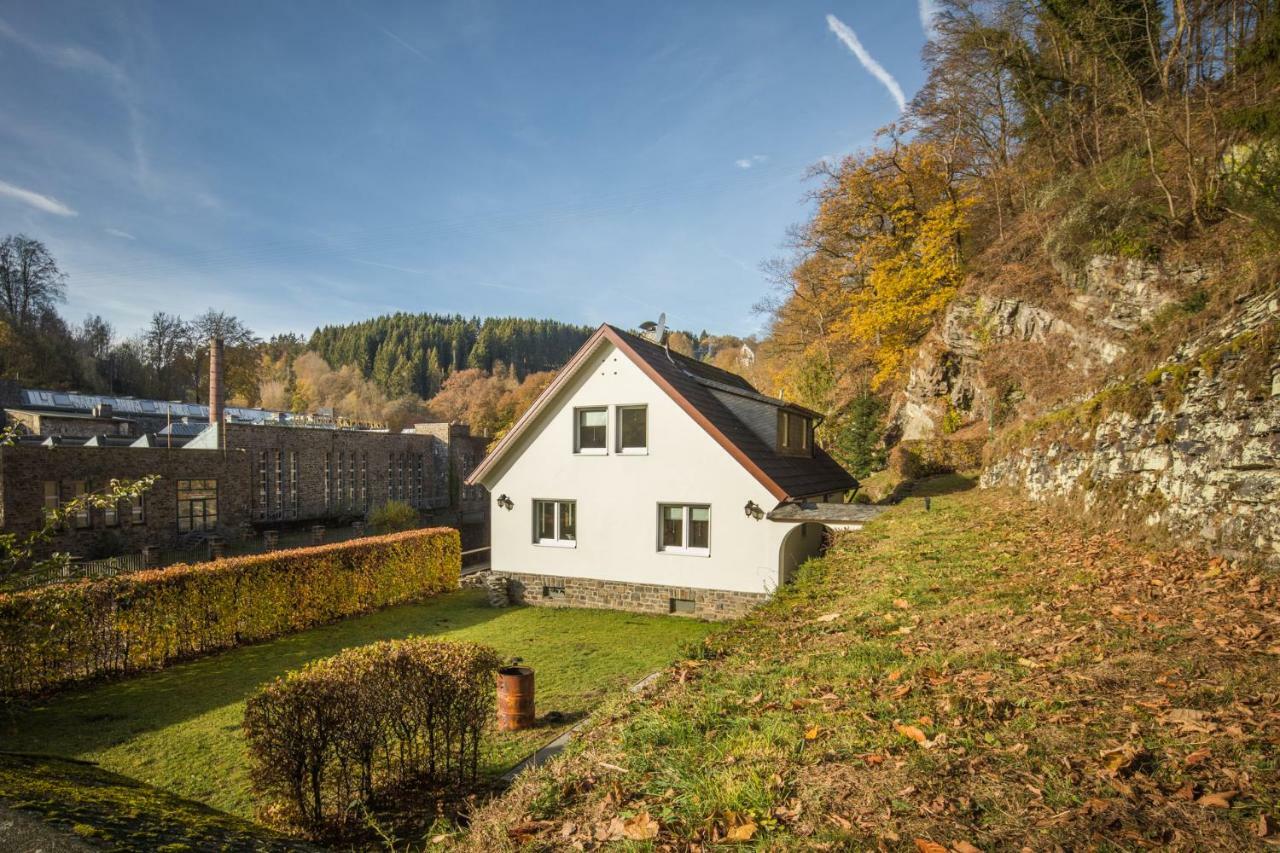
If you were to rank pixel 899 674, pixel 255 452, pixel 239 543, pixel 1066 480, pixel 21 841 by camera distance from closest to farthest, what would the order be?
pixel 21 841 < pixel 899 674 < pixel 1066 480 < pixel 239 543 < pixel 255 452

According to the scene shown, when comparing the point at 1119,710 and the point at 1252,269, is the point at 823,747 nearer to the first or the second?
the point at 1119,710

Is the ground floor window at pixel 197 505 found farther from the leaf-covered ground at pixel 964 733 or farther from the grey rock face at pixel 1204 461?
the grey rock face at pixel 1204 461

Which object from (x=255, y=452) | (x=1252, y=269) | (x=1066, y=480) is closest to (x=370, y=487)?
(x=255, y=452)

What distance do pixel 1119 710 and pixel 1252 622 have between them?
2.46 meters

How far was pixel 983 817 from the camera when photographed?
10.1 feet

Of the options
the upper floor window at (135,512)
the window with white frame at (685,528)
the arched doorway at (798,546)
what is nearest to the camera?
the arched doorway at (798,546)

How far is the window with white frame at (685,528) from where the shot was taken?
15914 mm

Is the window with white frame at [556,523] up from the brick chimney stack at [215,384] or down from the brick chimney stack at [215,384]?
down

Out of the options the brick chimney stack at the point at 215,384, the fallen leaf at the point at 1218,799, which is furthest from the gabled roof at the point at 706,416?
the brick chimney stack at the point at 215,384

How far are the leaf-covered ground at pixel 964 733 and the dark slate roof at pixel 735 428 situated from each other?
8.50 metres

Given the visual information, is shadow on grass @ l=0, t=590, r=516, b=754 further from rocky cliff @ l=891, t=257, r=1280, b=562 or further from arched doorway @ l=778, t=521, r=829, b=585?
rocky cliff @ l=891, t=257, r=1280, b=562

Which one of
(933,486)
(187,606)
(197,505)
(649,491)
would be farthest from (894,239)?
(197,505)

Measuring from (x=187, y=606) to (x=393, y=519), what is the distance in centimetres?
1949

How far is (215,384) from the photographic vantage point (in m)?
31.9
